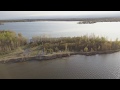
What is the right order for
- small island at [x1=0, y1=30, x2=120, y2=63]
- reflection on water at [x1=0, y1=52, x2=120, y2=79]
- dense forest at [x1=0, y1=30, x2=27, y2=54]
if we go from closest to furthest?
reflection on water at [x1=0, y1=52, x2=120, y2=79]
small island at [x1=0, y1=30, x2=120, y2=63]
dense forest at [x1=0, y1=30, x2=27, y2=54]

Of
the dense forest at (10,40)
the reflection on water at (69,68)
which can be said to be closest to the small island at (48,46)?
the dense forest at (10,40)

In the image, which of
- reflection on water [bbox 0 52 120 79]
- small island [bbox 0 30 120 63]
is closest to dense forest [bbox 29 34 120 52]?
small island [bbox 0 30 120 63]

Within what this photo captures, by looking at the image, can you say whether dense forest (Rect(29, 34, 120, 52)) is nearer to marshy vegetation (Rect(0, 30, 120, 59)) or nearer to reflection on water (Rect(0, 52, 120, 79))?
marshy vegetation (Rect(0, 30, 120, 59))

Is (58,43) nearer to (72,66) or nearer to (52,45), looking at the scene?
(52,45)

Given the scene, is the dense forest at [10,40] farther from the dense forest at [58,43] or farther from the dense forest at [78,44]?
the dense forest at [78,44]

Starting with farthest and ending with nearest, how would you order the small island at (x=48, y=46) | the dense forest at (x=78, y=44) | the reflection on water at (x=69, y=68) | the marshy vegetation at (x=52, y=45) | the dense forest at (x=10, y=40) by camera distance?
the dense forest at (x=10, y=40)
the dense forest at (x=78, y=44)
the marshy vegetation at (x=52, y=45)
the small island at (x=48, y=46)
the reflection on water at (x=69, y=68)

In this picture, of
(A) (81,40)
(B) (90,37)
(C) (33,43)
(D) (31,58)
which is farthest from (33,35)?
(B) (90,37)

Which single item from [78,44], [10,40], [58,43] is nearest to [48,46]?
[58,43]

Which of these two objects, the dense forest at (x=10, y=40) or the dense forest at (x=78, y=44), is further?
the dense forest at (x=10, y=40)
